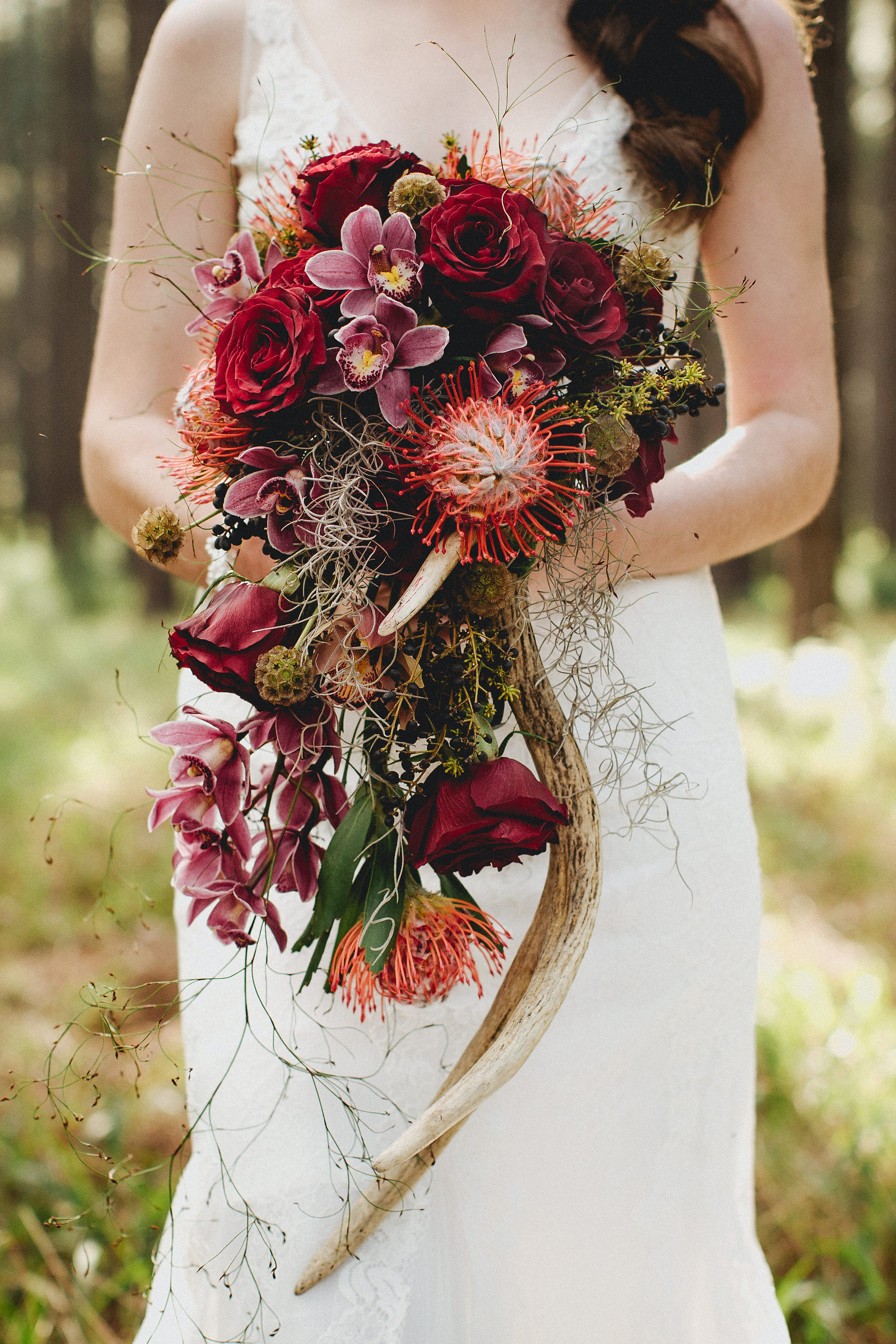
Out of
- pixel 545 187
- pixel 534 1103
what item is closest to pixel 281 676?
pixel 545 187

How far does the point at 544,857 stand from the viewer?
1408mm

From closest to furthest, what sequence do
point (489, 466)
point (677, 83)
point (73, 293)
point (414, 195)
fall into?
1. point (489, 466)
2. point (414, 195)
3. point (677, 83)
4. point (73, 293)

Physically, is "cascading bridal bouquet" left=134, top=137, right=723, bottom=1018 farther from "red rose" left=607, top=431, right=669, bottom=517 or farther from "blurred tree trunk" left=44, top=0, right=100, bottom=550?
"blurred tree trunk" left=44, top=0, right=100, bottom=550

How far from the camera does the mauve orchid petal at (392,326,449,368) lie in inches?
35.2

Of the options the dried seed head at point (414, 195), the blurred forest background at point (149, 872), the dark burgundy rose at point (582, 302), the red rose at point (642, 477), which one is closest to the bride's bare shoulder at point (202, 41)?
the blurred forest background at point (149, 872)

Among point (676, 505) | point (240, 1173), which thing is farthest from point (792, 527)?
point (240, 1173)

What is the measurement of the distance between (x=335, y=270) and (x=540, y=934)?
0.70m

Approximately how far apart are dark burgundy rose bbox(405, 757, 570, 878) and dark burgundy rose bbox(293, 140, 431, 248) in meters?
0.52

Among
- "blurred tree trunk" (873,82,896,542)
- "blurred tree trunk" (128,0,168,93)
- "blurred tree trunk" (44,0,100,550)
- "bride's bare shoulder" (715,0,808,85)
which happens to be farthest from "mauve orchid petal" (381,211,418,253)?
"blurred tree trunk" (873,82,896,542)

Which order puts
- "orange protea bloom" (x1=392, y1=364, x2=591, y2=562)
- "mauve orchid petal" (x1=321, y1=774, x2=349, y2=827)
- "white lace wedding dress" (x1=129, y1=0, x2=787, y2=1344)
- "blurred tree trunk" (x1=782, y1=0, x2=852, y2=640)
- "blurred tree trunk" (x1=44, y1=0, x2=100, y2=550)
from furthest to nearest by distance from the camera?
"blurred tree trunk" (x1=44, y1=0, x2=100, y2=550) < "blurred tree trunk" (x1=782, y1=0, x2=852, y2=640) < "white lace wedding dress" (x1=129, y1=0, x2=787, y2=1344) < "mauve orchid petal" (x1=321, y1=774, x2=349, y2=827) < "orange protea bloom" (x1=392, y1=364, x2=591, y2=562)

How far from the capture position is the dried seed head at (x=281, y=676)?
0.90m

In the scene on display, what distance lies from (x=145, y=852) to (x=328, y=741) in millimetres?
4079

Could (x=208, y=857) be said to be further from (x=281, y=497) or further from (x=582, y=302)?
(x=582, y=302)

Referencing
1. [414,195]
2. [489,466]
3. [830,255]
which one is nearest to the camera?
[489,466]
